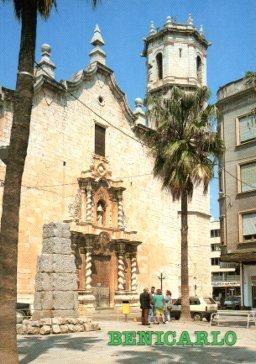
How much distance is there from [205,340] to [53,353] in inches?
169

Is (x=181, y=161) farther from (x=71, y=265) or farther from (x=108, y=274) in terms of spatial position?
(x=108, y=274)

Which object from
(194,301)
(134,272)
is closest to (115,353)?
(194,301)

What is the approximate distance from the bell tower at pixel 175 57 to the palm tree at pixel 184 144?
1966 cm

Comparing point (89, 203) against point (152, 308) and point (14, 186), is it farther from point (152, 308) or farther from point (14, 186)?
point (14, 186)

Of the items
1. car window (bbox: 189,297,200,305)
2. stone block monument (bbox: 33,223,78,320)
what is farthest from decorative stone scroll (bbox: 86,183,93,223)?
stone block monument (bbox: 33,223,78,320)

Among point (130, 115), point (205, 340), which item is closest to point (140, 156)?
point (130, 115)

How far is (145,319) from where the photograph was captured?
752 inches

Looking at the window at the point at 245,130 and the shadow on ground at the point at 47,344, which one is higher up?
the window at the point at 245,130

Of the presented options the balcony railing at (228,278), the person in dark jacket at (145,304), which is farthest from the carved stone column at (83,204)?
the balcony railing at (228,278)

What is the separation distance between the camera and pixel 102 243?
100 feet

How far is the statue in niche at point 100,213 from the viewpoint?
31408 mm

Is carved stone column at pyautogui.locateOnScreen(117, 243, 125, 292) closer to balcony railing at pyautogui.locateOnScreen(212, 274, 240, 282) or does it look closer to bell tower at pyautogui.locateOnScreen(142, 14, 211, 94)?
bell tower at pyautogui.locateOnScreen(142, 14, 211, 94)

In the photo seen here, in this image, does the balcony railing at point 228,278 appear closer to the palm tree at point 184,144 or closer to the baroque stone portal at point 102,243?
the baroque stone portal at point 102,243

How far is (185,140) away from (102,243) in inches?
413
